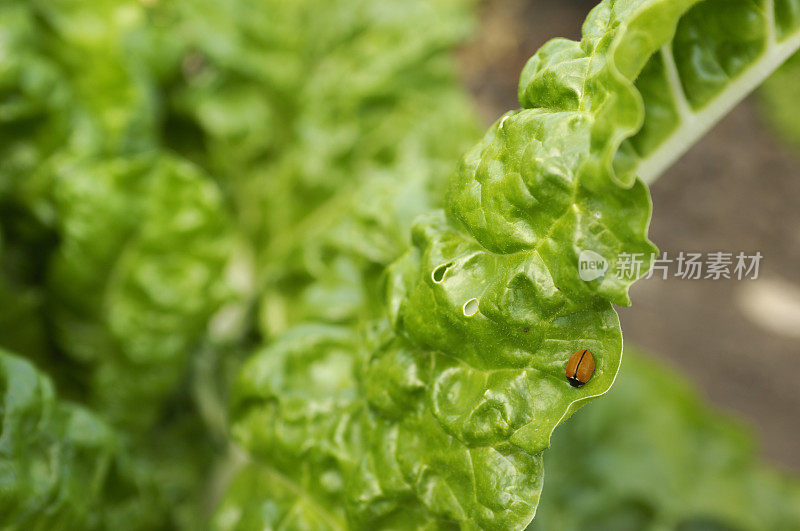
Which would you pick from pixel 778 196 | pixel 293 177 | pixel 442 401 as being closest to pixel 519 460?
pixel 442 401

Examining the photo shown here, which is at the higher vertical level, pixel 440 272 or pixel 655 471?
pixel 440 272

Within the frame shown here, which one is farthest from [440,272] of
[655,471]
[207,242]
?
[655,471]

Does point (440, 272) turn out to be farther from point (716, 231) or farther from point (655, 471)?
point (716, 231)

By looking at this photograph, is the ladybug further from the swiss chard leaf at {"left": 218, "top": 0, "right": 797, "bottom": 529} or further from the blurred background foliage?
the blurred background foliage

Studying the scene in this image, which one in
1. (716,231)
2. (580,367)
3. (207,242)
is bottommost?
(716,231)

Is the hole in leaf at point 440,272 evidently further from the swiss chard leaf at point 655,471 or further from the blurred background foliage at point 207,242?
the swiss chard leaf at point 655,471

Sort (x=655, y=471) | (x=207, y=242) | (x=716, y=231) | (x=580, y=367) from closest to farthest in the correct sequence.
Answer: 1. (x=580, y=367)
2. (x=207, y=242)
3. (x=655, y=471)
4. (x=716, y=231)

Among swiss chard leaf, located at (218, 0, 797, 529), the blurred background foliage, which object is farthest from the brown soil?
swiss chard leaf, located at (218, 0, 797, 529)

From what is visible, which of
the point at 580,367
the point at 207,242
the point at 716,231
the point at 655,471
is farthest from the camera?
the point at 716,231
